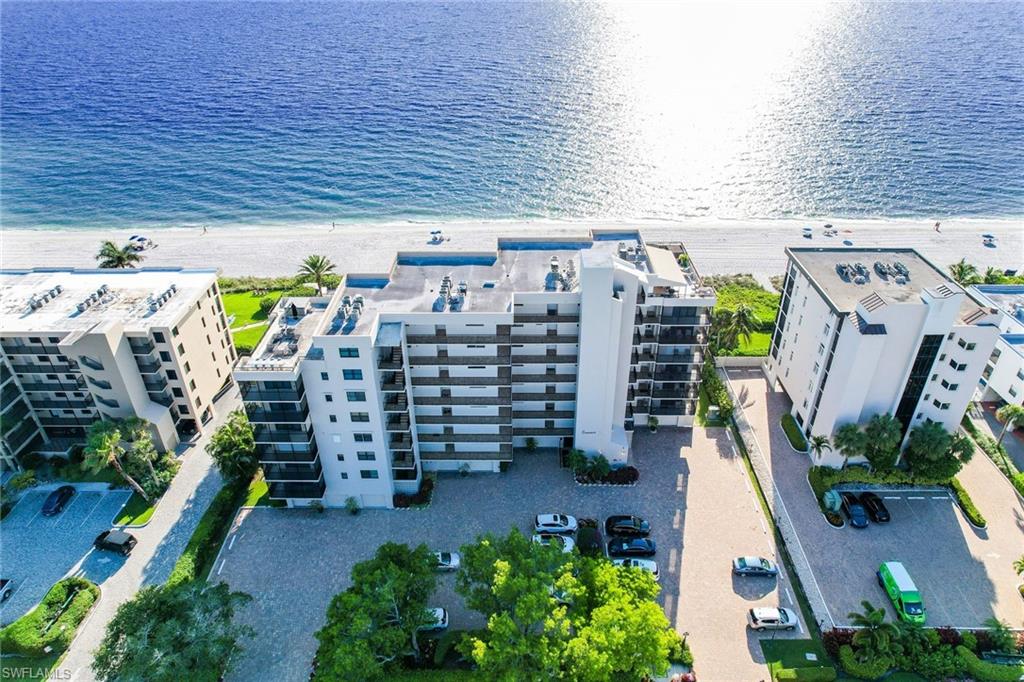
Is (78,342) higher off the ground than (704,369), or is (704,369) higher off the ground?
(78,342)

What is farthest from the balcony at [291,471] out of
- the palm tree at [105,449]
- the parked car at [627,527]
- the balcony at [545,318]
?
the parked car at [627,527]

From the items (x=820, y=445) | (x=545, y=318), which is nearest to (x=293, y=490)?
(x=545, y=318)

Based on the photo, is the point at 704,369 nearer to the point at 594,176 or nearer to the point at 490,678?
the point at 490,678

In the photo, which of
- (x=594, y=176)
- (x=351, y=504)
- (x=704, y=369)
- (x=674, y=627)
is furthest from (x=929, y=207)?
(x=351, y=504)

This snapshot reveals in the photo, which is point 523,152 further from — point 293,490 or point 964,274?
point 293,490

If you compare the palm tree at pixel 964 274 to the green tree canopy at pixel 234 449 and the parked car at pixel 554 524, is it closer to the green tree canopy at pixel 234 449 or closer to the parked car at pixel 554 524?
the parked car at pixel 554 524
